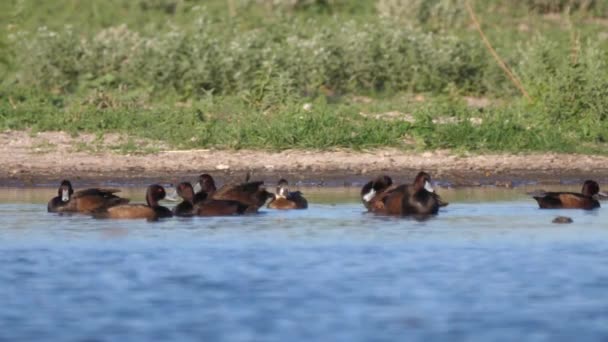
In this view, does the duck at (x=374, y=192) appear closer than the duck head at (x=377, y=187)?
Yes

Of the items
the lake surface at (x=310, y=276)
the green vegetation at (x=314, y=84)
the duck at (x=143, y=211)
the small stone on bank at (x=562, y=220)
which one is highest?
→ the green vegetation at (x=314, y=84)

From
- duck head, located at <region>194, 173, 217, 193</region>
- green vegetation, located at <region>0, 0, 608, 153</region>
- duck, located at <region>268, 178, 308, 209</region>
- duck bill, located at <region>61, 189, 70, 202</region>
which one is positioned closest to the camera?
duck bill, located at <region>61, 189, 70, 202</region>

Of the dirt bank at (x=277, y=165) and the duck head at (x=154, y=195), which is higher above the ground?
the dirt bank at (x=277, y=165)

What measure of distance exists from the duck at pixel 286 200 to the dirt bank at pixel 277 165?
2236 mm

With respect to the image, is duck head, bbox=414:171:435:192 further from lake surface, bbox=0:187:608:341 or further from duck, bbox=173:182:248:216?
duck, bbox=173:182:248:216

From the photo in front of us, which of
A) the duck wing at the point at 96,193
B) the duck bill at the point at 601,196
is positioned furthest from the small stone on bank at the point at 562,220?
the duck wing at the point at 96,193

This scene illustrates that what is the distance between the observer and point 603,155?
1822cm

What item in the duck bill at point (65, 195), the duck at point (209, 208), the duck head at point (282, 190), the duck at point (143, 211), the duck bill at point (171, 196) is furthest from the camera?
the duck bill at point (171, 196)

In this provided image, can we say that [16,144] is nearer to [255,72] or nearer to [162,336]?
[255,72]

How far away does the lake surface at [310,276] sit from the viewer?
8.64 meters

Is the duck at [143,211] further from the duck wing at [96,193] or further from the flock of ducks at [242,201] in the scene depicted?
the duck wing at [96,193]

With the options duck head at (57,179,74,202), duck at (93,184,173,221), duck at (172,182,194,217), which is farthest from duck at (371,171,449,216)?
duck head at (57,179,74,202)

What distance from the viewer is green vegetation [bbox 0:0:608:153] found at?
60.4ft

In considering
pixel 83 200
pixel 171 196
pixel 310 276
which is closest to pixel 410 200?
pixel 171 196
